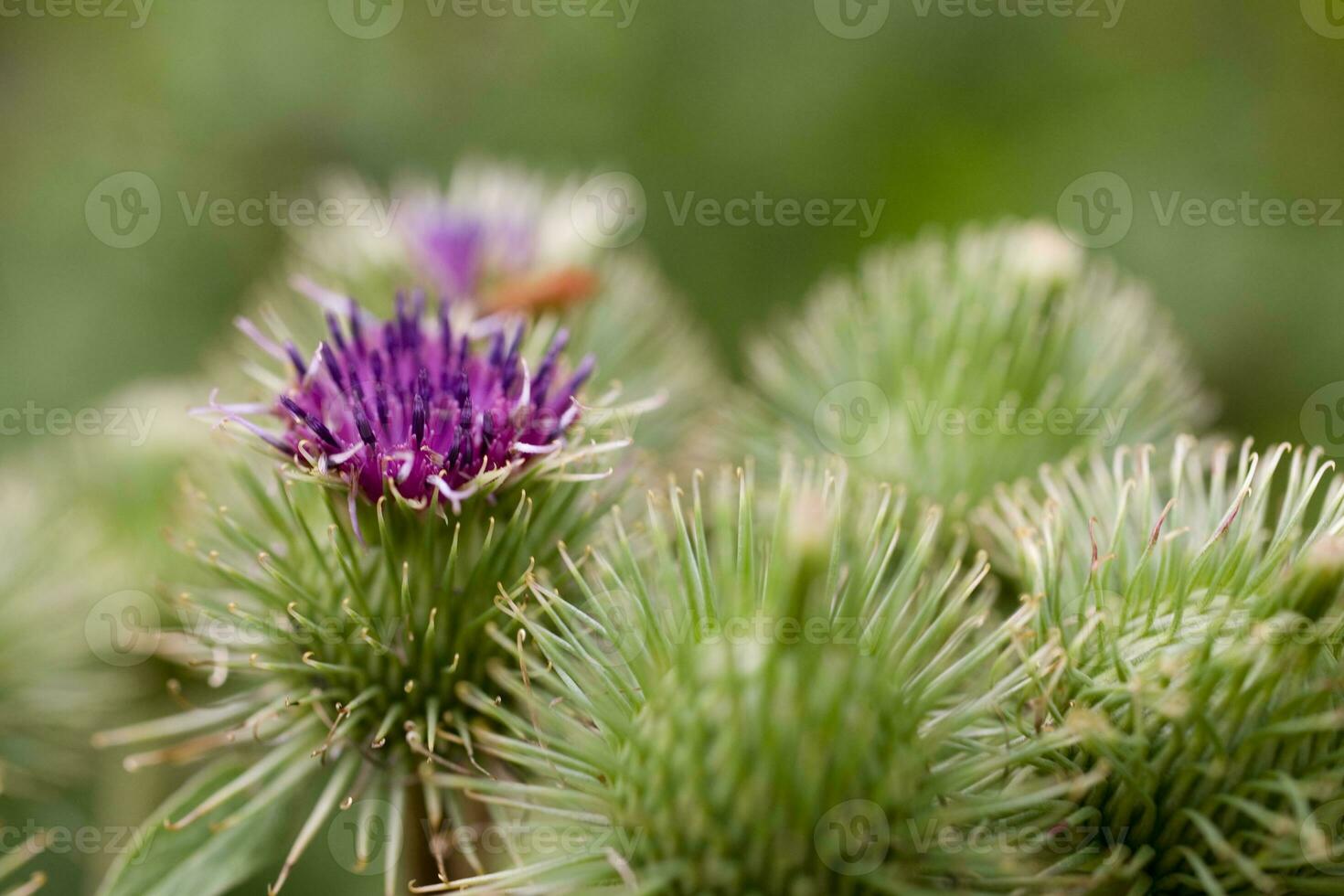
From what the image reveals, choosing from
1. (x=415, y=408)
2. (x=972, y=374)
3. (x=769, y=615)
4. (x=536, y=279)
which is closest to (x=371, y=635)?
(x=415, y=408)

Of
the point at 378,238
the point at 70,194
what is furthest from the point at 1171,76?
the point at 70,194

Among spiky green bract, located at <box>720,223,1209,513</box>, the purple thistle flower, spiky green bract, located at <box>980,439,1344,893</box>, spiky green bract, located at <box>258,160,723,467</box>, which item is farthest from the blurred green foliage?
spiky green bract, located at <box>980,439,1344,893</box>

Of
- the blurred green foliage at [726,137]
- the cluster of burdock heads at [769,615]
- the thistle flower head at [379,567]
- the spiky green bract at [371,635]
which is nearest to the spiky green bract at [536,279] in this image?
the cluster of burdock heads at [769,615]

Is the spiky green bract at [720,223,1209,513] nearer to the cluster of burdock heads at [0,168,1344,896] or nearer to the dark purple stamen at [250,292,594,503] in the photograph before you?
the cluster of burdock heads at [0,168,1344,896]

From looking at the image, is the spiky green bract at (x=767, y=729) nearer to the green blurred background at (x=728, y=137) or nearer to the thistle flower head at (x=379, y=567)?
the thistle flower head at (x=379, y=567)

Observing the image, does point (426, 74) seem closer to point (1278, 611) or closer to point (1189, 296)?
point (1189, 296)

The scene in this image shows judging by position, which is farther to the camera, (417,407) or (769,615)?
(417,407)

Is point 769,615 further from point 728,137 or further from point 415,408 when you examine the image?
point 728,137
